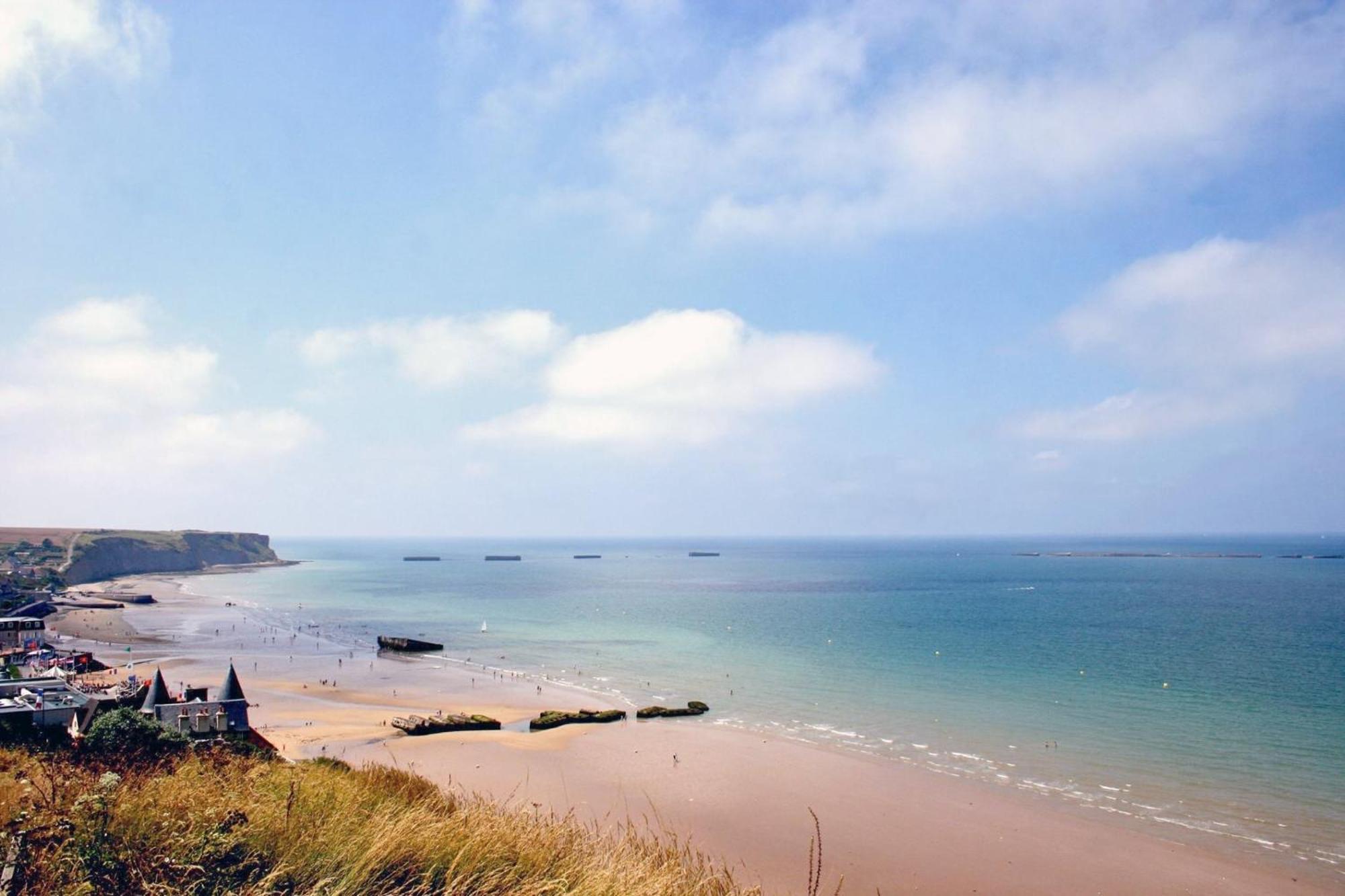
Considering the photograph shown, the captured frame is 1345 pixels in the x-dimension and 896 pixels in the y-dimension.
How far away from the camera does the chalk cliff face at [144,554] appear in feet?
479

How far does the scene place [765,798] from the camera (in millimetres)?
28859

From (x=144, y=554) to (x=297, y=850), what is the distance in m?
195

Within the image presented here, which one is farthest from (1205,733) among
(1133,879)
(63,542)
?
(63,542)

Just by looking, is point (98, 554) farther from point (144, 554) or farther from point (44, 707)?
point (44, 707)

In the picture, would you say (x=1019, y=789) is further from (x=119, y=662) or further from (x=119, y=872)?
(x=119, y=662)

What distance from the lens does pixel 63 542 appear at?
164m

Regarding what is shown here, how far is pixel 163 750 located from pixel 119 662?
4886 centimetres

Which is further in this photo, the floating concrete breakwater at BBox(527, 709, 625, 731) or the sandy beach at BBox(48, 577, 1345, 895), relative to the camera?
the floating concrete breakwater at BBox(527, 709, 625, 731)

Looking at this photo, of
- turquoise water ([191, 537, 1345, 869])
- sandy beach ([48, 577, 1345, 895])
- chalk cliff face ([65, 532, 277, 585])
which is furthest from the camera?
chalk cliff face ([65, 532, 277, 585])

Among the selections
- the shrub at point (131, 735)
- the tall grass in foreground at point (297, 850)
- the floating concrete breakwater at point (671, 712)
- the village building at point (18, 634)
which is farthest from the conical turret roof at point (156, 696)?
the village building at point (18, 634)

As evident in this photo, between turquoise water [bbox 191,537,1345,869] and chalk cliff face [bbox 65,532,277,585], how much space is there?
144ft

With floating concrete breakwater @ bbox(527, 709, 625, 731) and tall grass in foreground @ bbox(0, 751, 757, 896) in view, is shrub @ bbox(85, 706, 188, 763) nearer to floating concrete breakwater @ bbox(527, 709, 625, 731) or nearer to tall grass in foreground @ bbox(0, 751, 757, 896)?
tall grass in foreground @ bbox(0, 751, 757, 896)

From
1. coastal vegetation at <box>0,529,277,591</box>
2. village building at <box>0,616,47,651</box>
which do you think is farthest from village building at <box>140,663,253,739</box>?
coastal vegetation at <box>0,529,277,591</box>

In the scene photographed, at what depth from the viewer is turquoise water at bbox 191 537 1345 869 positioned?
99.1 feet
